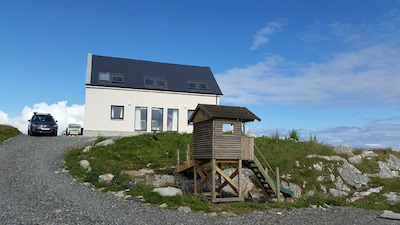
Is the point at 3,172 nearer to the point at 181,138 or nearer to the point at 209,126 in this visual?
the point at 209,126

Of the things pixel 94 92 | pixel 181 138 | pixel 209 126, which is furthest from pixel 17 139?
pixel 209 126

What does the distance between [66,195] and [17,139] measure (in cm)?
1804

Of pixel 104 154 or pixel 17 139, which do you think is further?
pixel 17 139

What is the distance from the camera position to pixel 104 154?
2548 cm

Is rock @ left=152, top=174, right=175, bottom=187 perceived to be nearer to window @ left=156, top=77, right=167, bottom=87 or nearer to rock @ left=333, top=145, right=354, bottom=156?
rock @ left=333, top=145, right=354, bottom=156

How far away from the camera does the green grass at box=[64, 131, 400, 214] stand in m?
17.4

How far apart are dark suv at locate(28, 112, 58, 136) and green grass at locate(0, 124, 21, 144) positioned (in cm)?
151

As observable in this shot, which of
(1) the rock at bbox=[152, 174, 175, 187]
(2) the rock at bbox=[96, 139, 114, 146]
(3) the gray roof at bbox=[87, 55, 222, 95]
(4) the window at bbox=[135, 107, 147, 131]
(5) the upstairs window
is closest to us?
(1) the rock at bbox=[152, 174, 175, 187]

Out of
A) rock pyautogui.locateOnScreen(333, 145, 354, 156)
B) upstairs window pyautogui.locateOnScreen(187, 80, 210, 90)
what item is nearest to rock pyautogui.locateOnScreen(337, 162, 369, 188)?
rock pyautogui.locateOnScreen(333, 145, 354, 156)

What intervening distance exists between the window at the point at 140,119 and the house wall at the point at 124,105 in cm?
35

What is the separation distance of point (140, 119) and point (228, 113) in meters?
19.6

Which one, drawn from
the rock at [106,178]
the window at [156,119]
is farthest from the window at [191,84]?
the rock at [106,178]

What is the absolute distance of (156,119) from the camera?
3794 centimetres

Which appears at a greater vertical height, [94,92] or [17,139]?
[94,92]
